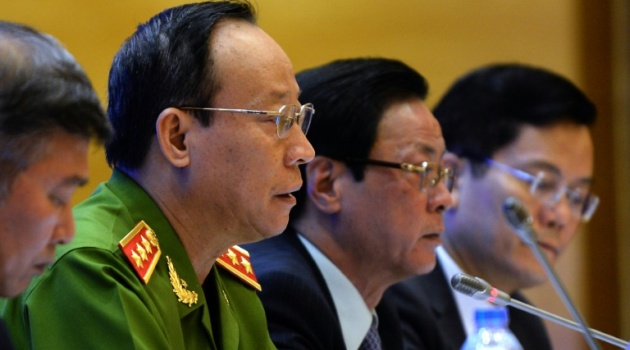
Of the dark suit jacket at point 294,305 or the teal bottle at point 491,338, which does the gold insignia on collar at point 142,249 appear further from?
the teal bottle at point 491,338

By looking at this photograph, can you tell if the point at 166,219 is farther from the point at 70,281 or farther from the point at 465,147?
the point at 465,147

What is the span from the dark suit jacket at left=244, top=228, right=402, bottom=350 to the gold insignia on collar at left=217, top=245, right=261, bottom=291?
80 millimetres

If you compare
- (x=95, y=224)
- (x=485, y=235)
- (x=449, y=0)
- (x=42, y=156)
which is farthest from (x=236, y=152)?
(x=449, y=0)

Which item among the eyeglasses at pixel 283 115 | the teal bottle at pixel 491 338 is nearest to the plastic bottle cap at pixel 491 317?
the teal bottle at pixel 491 338

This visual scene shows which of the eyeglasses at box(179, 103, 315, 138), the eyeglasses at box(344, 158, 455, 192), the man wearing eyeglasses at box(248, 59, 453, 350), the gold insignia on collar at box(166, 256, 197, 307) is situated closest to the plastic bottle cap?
the man wearing eyeglasses at box(248, 59, 453, 350)

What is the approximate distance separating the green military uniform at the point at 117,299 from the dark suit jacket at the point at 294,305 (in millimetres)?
194

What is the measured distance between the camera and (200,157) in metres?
1.75

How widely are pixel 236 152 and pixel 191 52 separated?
18 cm

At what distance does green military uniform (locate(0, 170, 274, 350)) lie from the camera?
4.75 feet

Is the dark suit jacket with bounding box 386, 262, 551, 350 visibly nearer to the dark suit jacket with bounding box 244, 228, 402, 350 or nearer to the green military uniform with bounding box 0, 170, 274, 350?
the dark suit jacket with bounding box 244, 228, 402, 350

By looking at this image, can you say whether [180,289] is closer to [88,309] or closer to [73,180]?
[88,309]

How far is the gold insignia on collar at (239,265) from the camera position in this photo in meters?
1.91

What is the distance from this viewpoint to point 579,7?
4145 mm

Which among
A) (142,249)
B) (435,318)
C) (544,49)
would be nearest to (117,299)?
(142,249)
